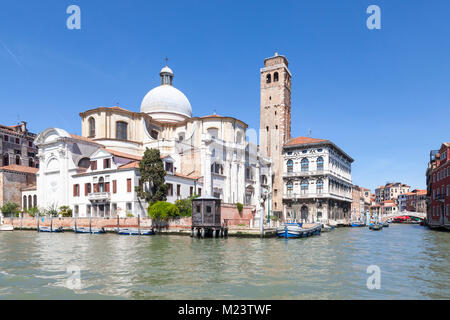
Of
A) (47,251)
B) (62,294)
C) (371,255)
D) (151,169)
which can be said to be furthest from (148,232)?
(62,294)

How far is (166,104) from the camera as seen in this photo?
173 ft

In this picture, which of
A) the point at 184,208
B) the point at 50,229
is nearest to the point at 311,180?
the point at 184,208

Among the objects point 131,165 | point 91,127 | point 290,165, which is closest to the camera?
point 131,165

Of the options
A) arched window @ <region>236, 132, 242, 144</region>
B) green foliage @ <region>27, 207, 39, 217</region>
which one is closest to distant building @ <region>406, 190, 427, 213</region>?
arched window @ <region>236, 132, 242, 144</region>

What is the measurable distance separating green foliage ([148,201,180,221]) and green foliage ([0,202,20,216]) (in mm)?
21204

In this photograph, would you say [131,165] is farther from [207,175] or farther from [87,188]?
[207,175]

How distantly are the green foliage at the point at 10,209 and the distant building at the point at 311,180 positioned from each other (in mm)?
35477

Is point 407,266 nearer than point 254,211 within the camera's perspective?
Yes

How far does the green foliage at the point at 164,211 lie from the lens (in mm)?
31547

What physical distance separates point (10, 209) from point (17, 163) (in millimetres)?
15227

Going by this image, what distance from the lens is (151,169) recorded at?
3406 cm

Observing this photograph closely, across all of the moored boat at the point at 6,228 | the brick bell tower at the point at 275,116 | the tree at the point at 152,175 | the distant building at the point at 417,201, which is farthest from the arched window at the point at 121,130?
the distant building at the point at 417,201

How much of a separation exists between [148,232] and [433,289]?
79.8 ft
